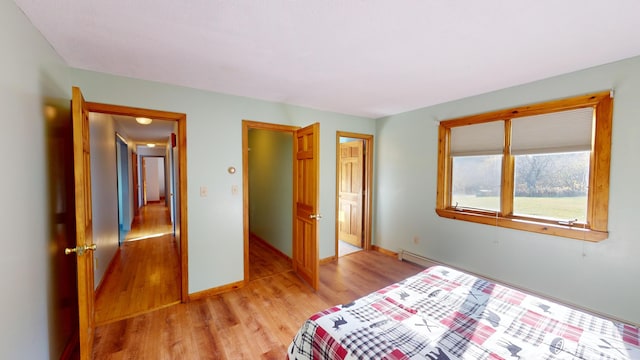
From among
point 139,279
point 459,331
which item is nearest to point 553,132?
point 459,331

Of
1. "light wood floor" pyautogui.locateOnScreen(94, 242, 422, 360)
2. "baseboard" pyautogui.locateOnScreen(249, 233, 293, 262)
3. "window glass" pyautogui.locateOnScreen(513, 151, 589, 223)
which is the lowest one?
"light wood floor" pyautogui.locateOnScreen(94, 242, 422, 360)

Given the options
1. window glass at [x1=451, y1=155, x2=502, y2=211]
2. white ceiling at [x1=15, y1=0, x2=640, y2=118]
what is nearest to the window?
window glass at [x1=451, y1=155, x2=502, y2=211]

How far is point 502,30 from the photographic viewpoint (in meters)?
1.61

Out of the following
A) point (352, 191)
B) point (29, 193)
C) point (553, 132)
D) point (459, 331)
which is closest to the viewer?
point (459, 331)

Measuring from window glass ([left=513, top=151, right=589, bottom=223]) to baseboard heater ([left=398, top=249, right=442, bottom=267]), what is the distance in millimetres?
1227

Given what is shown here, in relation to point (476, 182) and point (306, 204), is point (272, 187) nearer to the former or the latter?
point (306, 204)

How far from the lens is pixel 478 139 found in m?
3.00

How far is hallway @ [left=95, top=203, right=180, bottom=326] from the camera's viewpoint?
251cm

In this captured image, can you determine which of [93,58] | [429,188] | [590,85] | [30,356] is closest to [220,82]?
[93,58]

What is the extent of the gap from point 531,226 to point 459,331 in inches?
76.7

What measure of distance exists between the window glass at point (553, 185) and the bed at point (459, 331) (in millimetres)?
1390

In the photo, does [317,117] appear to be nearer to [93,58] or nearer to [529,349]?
[93,58]

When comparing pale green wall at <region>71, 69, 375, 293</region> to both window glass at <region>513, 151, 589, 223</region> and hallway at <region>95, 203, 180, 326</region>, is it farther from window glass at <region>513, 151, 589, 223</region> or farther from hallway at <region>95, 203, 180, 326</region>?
window glass at <region>513, 151, 589, 223</region>

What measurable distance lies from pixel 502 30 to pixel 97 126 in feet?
13.3
